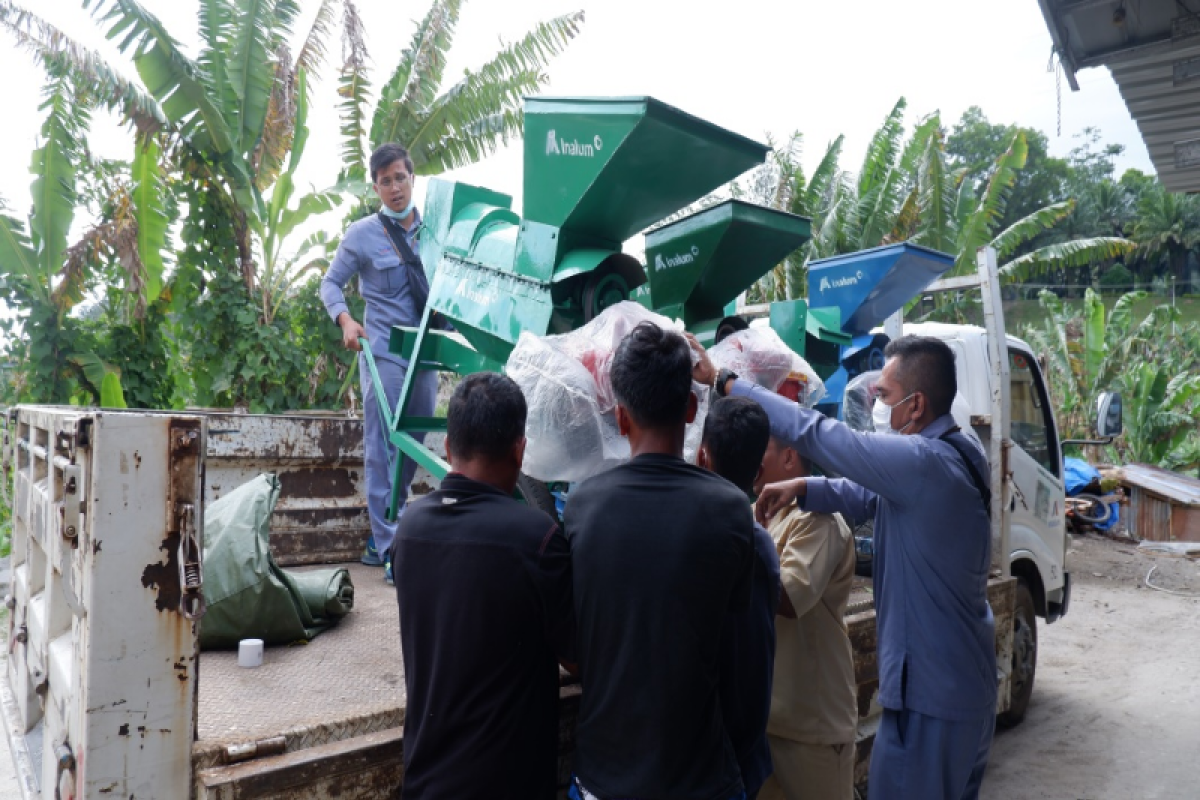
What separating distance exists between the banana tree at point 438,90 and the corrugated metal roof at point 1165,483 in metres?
9.85

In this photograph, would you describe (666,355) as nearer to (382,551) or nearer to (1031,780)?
(382,551)

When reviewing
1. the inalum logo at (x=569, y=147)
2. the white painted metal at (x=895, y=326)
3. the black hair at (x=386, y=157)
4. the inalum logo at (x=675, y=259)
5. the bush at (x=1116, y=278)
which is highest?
the bush at (x=1116, y=278)

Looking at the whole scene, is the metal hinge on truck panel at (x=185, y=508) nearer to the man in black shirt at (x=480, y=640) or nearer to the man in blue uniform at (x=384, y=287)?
the man in black shirt at (x=480, y=640)

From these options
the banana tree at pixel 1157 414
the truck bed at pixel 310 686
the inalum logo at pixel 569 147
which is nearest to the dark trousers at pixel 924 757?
the truck bed at pixel 310 686

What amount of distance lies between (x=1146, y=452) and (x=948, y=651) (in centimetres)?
1422

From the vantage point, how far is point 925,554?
2.39m

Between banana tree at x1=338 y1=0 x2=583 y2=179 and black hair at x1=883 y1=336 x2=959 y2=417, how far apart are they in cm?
716

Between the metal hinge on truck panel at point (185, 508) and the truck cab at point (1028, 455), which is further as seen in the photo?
the truck cab at point (1028, 455)

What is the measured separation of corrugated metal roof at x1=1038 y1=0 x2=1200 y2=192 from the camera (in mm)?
A: 4289

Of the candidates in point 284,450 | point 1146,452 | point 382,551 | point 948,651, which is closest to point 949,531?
point 948,651

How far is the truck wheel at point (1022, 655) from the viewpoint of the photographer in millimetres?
4852

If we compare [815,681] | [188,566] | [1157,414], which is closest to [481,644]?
[188,566]

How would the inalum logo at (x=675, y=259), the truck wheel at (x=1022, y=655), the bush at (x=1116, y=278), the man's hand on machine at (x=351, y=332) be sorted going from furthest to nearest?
the bush at (x=1116, y=278)
the truck wheel at (x=1022, y=655)
the man's hand on machine at (x=351, y=332)
the inalum logo at (x=675, y=259)

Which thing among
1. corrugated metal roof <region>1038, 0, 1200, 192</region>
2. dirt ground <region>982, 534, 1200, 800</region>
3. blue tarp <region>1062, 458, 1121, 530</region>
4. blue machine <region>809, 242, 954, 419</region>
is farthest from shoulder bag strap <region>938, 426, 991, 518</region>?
blue tarp <region>1062, 458, 1121, 530</region>
